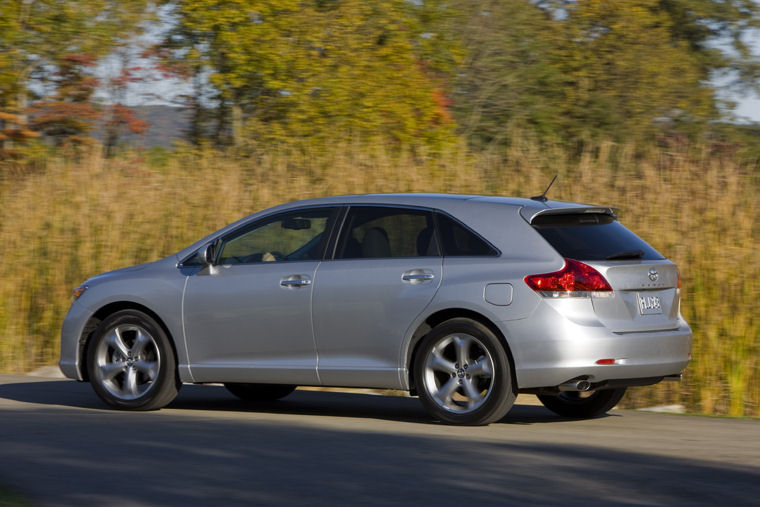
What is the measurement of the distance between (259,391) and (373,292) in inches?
92.4

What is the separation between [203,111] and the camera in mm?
27516

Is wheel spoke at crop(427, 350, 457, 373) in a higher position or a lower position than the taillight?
lower

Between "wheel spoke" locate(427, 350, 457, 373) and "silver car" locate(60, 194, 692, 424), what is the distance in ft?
0.09

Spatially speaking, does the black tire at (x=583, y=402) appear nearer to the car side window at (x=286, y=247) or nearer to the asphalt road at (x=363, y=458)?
the asphalt road at (x=363, y=458)

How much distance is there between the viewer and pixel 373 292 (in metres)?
9.26

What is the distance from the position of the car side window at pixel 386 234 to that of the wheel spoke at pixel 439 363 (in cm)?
74

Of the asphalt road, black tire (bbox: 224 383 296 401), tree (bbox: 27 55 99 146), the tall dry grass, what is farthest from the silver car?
tree (bbox: 27 55 99 146)

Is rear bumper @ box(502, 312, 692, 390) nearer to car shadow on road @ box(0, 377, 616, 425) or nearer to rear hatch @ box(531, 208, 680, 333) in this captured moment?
rear hatch @ box(531, 208, 680, 333)

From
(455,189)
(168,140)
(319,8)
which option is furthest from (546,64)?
(455,189)

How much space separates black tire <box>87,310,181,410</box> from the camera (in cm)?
996

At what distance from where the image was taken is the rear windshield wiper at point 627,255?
8.91 metres

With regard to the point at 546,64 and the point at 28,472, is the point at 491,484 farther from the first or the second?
the point at 546,64

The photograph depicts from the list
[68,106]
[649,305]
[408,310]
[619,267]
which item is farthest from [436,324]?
[68,106]

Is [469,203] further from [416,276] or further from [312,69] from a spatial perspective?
[312,69]
